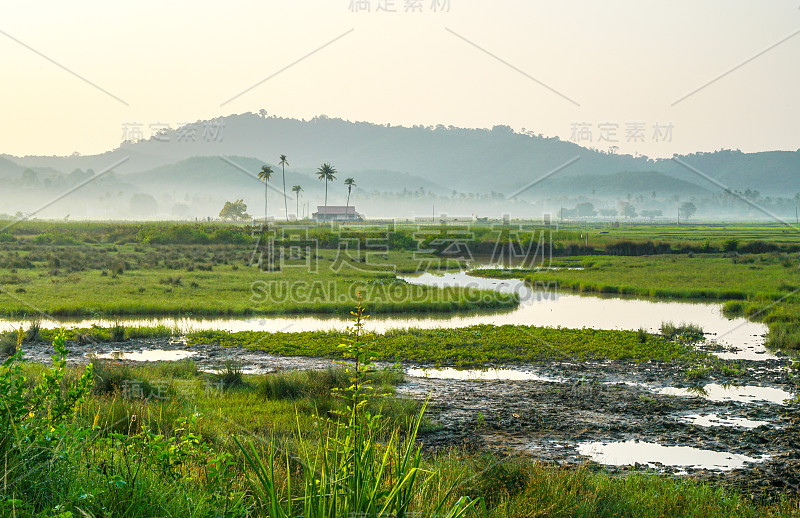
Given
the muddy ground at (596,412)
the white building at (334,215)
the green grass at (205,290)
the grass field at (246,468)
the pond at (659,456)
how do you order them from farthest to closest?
the white building at (334,215) < the green grass at (205,290) < the muddy ground at (596,412) < the pond at (659,456) < the grass field at (246,468)

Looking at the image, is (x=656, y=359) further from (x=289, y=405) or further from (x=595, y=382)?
(x=289, y=405)

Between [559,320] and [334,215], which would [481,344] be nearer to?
[559,320]

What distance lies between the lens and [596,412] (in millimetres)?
13938

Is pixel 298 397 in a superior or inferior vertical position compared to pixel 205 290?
inferior

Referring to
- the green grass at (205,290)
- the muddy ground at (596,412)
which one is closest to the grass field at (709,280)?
the muddy ground at (596,412)

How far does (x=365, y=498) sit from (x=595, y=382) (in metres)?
13.7

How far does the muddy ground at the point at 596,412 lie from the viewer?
1101cm

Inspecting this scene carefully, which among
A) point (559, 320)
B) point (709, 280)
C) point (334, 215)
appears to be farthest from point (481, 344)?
point (334, 215)

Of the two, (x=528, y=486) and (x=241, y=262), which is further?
(x=241, y=262)

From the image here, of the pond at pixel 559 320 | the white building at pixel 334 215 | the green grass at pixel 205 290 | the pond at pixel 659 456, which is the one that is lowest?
the pond at pixel 659 456

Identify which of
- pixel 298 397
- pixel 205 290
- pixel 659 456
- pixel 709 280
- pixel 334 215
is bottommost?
pixel 659 456

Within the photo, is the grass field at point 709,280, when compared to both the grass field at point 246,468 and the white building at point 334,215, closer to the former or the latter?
the grass field at point 246,468

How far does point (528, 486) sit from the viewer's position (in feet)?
25.6

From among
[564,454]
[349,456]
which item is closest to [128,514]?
[349,456]
